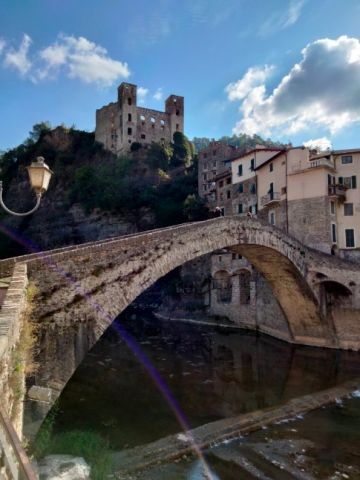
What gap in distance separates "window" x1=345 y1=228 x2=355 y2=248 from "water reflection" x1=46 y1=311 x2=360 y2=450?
7.28 metres

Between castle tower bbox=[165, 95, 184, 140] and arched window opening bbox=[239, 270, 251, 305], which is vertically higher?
castle tower bbox=[165, 95, 184, 140]

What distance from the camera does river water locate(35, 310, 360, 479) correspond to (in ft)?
38.0

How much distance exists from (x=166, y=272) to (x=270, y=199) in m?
15.7

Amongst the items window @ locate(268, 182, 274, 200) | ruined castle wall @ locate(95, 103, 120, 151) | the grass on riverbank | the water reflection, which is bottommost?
the water reflection

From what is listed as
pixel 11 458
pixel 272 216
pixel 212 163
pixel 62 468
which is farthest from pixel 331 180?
pixel 212 163

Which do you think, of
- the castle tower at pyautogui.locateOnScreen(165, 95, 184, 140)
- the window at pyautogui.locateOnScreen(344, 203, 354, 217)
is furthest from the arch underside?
the castle tower at pyautogui.locateOnScreen(165, 95, 184, 140)

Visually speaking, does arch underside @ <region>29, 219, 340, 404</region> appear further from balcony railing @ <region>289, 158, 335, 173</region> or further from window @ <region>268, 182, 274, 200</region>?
window @ <region>268, 182, 274, 200</region>

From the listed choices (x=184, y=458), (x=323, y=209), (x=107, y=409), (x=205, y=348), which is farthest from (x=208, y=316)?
(x=184, y=458)

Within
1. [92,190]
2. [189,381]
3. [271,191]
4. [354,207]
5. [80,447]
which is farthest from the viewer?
[92,190]

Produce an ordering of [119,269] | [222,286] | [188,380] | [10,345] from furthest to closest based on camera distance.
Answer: [222,286], [188,380], [119,269], [10,345]

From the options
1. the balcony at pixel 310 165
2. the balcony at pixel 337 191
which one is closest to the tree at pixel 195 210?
the balcony at pixel 310 165

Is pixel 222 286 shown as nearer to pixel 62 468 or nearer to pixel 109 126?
pixel 62 468

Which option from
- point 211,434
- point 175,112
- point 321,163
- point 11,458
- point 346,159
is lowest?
point 211,434

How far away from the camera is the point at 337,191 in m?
23.1
